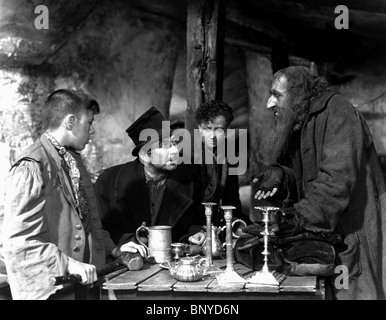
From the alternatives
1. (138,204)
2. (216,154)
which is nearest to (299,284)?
(138,204)

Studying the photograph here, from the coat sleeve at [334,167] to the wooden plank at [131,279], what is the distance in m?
0.96

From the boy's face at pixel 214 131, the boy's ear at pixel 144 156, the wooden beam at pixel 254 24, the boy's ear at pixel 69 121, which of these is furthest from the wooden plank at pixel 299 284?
the wooden beam at pixel 254 24

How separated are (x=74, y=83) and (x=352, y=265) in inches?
156

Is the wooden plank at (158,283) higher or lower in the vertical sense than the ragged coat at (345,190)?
lower

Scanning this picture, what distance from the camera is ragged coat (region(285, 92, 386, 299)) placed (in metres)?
3.88

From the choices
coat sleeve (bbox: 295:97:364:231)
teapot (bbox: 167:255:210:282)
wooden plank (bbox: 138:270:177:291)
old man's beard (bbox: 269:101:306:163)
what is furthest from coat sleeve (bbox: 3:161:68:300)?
old man's beard (bbox: 269:101:306:163)

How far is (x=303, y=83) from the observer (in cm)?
434

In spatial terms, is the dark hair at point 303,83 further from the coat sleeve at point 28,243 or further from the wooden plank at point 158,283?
the coat sleeve at point 28,243

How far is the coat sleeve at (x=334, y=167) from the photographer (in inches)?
152

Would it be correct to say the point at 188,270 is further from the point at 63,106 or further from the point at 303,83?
the point at 303,83

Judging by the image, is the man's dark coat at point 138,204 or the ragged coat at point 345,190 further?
the man's dark coat at point 138,204

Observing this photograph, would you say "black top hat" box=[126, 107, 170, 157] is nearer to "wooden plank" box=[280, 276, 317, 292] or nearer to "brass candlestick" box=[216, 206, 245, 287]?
"brass candlestick" box=[216, 206, 245, 287]

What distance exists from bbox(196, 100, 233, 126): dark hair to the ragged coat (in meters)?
1.23
